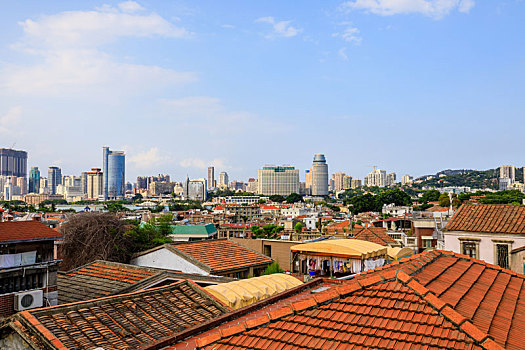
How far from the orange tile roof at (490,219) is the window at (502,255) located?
24.5 inches

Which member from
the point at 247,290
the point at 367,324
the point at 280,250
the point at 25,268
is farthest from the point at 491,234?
the point at 25,268

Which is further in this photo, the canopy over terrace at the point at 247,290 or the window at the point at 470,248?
the window at the point at 470,248

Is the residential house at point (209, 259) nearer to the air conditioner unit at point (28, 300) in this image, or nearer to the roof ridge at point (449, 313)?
the air conditioner unit at point (28, 300)

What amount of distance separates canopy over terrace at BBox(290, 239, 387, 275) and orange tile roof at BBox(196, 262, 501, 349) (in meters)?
7.45

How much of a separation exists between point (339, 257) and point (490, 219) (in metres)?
9.36

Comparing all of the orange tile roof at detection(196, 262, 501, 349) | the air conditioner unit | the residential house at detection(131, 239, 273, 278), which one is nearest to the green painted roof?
the residential house at detection(131, 239, 273, 278)

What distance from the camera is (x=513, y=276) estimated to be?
761 cm

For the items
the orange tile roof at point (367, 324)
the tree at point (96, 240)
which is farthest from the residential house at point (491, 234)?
the tree at point (96, 240)

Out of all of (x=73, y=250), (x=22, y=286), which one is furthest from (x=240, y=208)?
(x=22, y=286)

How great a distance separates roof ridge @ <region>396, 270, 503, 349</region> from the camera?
4133 mm

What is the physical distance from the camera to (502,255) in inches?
685

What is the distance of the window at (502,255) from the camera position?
56.6 feet

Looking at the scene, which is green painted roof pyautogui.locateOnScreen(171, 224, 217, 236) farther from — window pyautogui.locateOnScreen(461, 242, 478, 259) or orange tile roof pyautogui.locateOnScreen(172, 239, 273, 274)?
window pyautogui.locateOnScreen(461, 242, 478, 259)

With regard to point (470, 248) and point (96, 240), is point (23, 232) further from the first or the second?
point (470, 248)
